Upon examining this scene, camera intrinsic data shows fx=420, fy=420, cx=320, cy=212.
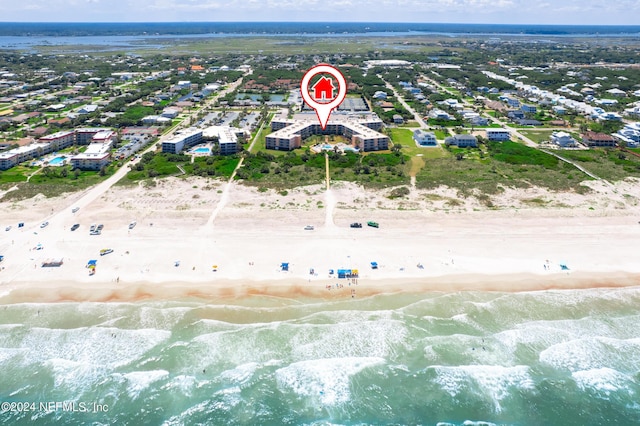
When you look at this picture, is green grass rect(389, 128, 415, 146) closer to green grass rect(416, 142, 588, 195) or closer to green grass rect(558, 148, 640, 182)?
green grass rect(416, 142, 588, 195)

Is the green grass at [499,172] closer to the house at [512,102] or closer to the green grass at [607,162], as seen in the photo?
the green grass at [607,162]

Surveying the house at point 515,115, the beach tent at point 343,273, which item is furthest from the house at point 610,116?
the beach tent at point 343,273

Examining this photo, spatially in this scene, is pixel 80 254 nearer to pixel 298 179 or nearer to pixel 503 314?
pixel 298 179

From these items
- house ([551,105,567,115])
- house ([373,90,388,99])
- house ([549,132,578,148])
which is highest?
house ([373,90,388,99])

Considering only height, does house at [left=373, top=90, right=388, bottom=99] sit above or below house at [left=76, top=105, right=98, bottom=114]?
above

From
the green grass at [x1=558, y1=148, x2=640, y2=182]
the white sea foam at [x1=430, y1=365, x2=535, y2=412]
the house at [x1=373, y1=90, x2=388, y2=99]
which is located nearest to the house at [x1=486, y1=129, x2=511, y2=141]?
the green grass at [x1=558, y1=148, x2=640, y2=182]

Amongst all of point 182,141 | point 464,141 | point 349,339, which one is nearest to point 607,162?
point 464,141

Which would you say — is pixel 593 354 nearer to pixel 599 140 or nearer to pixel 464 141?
pixel 464 141
